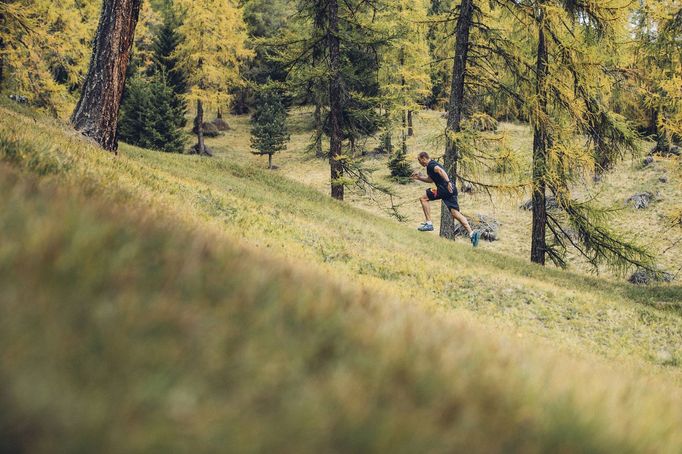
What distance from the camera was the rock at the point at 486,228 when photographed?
29.3 meters

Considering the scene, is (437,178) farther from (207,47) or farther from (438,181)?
(207,47)

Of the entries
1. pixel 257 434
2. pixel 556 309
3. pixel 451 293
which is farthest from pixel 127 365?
pixel 556 309

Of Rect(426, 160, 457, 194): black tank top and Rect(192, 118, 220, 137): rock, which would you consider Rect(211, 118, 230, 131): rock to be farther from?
Rect(426, 160, 457, 194): black tank top

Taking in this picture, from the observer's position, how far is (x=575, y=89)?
1669cm

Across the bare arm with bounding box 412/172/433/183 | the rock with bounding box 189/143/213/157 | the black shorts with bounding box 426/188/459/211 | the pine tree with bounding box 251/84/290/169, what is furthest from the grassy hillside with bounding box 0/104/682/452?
the rock with bounding box 189/143/213/157

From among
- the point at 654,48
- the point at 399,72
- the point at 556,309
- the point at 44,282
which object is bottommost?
the point at 556,309

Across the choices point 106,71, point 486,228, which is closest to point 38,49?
point 106,71

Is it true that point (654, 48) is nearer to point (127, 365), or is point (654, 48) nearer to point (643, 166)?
point (127, 365)

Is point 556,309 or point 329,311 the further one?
point 556,309

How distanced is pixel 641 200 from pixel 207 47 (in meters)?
36.0

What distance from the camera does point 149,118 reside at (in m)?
36.2

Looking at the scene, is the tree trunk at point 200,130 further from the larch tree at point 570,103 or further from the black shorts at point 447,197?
the black shorts at point 447,197

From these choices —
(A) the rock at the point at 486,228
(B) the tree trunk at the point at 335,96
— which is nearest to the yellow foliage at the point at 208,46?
(B) the tree trunk at the point at 335,96

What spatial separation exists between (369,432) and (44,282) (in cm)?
94
